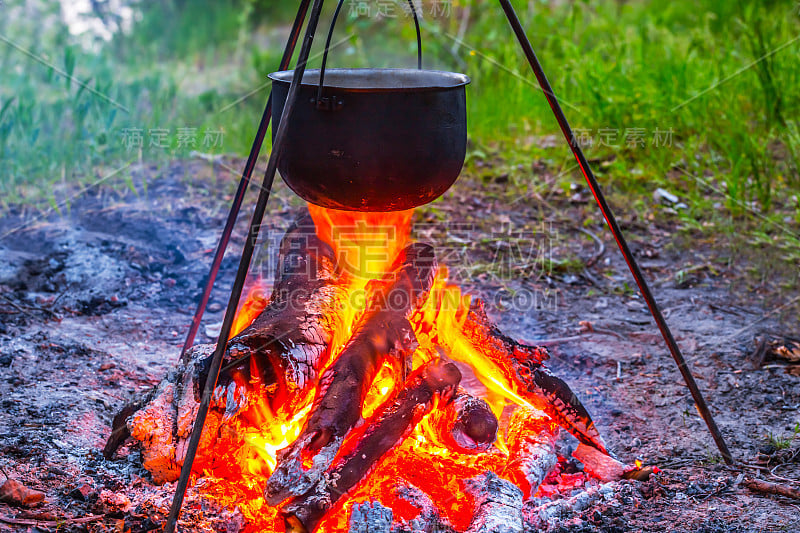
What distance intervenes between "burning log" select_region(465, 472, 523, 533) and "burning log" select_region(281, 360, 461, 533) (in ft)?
0.79

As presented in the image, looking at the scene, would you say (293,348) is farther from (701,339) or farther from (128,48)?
(128,48)

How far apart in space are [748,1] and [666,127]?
8.58 ft

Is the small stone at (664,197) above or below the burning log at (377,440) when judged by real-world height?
above

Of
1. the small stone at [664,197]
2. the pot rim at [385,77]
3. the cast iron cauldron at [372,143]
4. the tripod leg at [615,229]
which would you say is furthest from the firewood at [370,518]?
the small stone at [664,197]

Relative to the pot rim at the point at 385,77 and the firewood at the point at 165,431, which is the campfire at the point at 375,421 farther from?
the pot rim at the point at 385,77

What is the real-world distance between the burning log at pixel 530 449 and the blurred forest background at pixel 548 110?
214cm

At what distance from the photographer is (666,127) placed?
452 cm

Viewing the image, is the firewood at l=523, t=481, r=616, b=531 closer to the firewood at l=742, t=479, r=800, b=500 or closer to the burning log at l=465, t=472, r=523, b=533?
the burning log at l=465, t=472, r=523, b=533

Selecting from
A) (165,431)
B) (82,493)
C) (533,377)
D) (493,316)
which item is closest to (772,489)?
(533,377)

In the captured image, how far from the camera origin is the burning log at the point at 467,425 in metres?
2.01

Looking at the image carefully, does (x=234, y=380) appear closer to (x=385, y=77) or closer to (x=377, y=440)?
(x=377, y=440)

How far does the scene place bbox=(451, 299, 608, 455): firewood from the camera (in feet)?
7.04

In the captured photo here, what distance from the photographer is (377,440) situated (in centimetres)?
186

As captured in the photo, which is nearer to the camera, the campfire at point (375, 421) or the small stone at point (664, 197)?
the campfire at point (375, 421)
